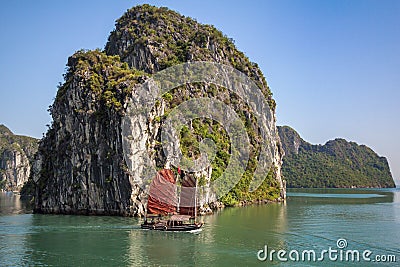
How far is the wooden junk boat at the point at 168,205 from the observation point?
27.5 m

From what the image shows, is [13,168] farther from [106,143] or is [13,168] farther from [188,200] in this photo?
[188,200]

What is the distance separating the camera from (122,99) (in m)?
38.2

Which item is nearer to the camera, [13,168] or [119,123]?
[119,123]

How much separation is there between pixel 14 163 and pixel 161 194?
112 metres

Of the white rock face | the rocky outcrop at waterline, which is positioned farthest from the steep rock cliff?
the rocky outcrop at waterline

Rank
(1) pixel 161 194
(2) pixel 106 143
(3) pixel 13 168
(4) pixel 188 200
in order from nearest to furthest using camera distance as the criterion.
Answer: (1) pixel 161 194 → (4) pixel 188 200 → (2) pixel 106 143 → (3) pixel 13 168

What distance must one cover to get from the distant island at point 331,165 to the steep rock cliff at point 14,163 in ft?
254

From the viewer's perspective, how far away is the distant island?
11794cm

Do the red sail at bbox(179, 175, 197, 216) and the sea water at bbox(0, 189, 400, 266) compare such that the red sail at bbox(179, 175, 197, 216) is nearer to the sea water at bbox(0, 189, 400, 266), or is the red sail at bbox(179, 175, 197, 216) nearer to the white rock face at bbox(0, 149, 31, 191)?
the sea water at bbox(0, 189, 400, 266)

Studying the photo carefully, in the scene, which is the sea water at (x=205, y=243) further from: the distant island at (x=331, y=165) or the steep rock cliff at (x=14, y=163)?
the steep rock cliff at (x=14, y=163)

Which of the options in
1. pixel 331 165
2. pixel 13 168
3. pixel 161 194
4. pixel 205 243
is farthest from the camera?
pixel 331 165

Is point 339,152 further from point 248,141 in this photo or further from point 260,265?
point 260,265

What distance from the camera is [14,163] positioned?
127 metres

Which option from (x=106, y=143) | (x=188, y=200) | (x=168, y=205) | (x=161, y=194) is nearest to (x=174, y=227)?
(x=168, y=205)
